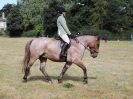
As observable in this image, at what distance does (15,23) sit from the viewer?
3743 inches

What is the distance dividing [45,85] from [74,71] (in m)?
4.95

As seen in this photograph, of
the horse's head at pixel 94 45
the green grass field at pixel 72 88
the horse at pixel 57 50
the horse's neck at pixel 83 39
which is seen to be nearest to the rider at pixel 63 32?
the horse at pixel 57 50

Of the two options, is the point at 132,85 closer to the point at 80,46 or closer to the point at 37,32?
the point at 80,46

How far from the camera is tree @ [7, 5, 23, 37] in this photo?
94625 millimetres

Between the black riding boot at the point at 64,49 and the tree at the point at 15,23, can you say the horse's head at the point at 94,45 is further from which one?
the tree at the point at 15,23

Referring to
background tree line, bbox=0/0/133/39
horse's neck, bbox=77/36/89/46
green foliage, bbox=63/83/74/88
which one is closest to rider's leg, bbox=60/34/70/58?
horse's neck, bbox=77/36/89/46

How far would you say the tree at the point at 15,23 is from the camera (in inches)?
3725

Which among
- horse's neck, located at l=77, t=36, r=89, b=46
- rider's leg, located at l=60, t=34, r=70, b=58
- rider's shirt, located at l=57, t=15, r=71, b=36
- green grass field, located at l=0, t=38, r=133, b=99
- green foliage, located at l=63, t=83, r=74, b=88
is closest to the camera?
green grass field, located at l=0, t=38, r=133, b=99

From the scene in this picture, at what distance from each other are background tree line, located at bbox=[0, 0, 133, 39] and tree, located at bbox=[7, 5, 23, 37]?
0.66 m

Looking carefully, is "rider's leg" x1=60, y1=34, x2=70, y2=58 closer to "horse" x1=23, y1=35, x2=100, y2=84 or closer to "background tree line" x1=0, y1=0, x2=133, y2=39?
"horse" x1=23, y1=35, x2=100, y2=84

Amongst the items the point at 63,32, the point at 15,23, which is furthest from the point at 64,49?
the point at 15,23

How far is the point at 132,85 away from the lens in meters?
14.2

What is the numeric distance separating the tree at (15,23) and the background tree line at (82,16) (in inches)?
25.8

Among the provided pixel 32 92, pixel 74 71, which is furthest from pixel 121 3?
pixel 32 92
